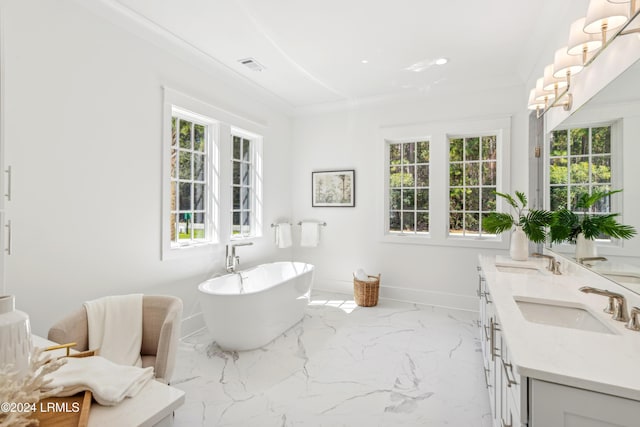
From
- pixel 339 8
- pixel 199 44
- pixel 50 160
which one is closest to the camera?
pixel 50 160

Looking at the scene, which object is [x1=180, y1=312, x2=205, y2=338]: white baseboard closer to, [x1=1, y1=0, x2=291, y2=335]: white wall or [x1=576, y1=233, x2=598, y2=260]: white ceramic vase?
[x1=1, y1=0, x2=291, y2=335]: white wall

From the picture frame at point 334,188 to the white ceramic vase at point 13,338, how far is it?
3783 millimetres

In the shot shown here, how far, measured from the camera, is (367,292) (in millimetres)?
3914

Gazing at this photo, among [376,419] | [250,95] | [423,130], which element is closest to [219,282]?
[376,419]

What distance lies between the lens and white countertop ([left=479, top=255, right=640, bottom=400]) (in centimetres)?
86

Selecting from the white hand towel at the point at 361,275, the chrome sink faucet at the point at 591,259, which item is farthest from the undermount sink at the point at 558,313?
the white hand towel at the point at 361,275

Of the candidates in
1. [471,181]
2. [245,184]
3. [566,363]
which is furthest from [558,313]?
[245,184]

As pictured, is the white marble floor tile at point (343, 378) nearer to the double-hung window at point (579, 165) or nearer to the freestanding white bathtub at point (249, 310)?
the freestanding white bathtub at point (249, 310)

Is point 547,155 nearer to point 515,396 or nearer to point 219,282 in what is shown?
point 515,396

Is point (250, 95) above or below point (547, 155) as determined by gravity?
above

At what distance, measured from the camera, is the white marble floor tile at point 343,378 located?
1939 millimetres

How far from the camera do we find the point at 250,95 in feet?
12.7

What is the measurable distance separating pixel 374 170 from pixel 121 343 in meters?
3.29

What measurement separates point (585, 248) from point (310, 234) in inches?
123
